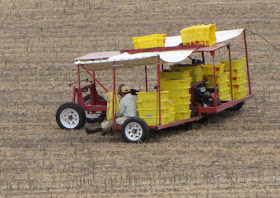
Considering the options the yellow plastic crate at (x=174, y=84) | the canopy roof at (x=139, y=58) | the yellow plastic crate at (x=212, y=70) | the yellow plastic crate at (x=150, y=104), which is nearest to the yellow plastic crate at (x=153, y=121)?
the yellow plastic crate at (x=150, y=104)

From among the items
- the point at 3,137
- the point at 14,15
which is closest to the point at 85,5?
the point at 14,15

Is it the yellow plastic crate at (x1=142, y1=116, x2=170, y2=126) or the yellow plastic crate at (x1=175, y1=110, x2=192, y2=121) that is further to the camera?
the yellow plastic crate at (x1=175, y1=110, x2=192, y2=121)

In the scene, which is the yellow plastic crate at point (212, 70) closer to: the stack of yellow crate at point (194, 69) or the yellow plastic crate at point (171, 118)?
the stack of yellow crate at point (194, 69)

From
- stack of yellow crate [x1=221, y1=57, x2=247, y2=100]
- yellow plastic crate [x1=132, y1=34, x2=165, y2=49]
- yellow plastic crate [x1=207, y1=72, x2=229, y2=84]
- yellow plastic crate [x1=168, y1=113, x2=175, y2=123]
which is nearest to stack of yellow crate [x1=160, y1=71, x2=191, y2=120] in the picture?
yellow plastic crate [x1=168, y1=113, x2=175, y2=123]

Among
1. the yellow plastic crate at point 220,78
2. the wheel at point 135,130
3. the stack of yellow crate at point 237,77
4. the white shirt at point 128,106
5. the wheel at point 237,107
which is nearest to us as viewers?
the wheel at point 135,130

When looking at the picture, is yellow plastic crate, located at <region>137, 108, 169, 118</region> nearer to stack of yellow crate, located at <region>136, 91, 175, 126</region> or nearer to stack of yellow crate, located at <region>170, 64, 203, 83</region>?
stack of yellow crate, located at <region>136, 91, 175, 126</region>

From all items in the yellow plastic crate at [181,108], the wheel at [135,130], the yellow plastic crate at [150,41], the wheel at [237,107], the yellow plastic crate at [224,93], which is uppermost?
the yellow plastic crate at [150,41]

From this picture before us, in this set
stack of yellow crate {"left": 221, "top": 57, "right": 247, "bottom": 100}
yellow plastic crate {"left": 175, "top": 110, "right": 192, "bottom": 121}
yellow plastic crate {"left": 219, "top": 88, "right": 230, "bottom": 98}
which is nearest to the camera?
yellow plastic crate {"left": 175, "top": 110, "right": 192, "bottom": 121}
